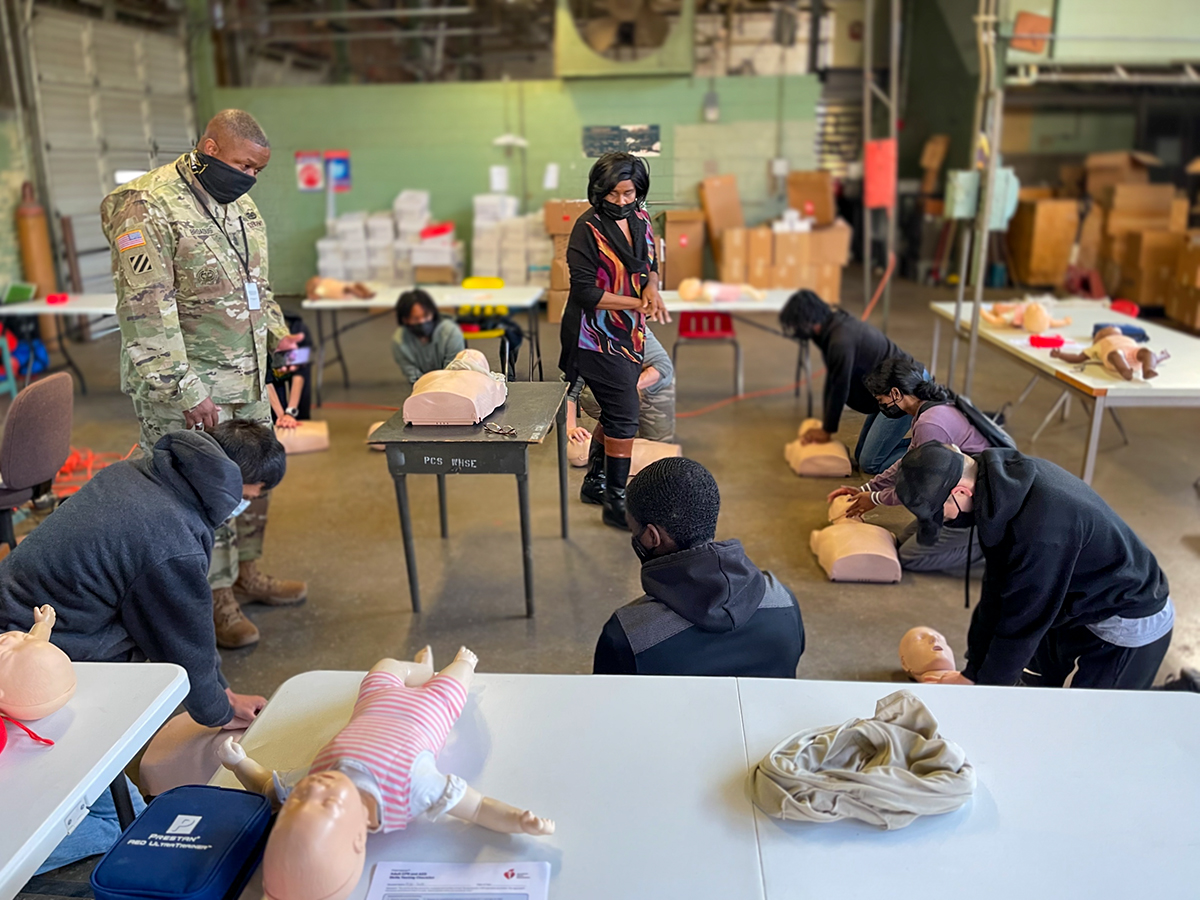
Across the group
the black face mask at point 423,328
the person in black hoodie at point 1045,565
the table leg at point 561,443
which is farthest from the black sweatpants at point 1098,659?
the black face mask at point 423,328

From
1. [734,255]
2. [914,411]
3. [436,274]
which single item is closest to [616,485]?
[914,411]

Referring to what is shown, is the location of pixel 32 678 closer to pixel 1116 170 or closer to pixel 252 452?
pixel 252 452

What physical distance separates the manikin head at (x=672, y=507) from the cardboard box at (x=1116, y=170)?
33.3ft

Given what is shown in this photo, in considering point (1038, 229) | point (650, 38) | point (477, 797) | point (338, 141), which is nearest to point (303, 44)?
point (338, 141)

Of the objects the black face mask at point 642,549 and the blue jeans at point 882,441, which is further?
the blue jeans at point 882,441

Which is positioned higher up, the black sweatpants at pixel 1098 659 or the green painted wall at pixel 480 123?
the green painted wall at pixel 480 123

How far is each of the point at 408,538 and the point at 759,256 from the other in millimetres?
6624

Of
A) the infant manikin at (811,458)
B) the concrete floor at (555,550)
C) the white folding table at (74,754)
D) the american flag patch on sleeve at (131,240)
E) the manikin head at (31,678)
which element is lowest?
the concrete floor at (555,550)

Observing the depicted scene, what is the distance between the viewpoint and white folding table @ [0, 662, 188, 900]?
1258 millimetres

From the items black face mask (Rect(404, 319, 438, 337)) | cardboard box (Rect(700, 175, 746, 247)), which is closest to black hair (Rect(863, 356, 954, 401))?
black face mask (Rect(404, 319, 438, 337))

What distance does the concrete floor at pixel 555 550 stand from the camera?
3.04 m

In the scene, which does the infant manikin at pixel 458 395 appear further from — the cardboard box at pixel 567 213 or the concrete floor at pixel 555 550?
the cardboard box at pixel 567 213

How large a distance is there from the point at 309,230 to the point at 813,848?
31.5ft

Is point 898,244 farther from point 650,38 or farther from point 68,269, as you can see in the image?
point 68,269
